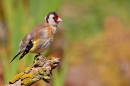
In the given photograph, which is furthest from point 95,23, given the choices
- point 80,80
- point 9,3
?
point 9,3

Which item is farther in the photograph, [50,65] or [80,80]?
[80,80]

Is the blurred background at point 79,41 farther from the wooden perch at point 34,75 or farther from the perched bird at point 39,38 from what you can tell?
the wooden perch at point 34,75

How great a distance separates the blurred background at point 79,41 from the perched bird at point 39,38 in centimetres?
10

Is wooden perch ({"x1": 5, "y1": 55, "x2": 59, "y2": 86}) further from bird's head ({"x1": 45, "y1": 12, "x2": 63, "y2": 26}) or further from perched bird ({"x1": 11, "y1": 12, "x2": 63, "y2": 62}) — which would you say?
bird's head ({"x1": 45, "y1": 12, "x2": 63, "y2": 26})

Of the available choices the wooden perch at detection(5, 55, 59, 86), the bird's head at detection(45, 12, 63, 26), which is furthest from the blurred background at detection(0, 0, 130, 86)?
the wooden perch at detection(5, 55, 59, 86)

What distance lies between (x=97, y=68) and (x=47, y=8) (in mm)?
2844

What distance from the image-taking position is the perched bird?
3221 millimetres

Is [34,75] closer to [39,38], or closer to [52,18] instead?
[39,38]

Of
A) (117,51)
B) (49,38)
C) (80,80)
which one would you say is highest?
(49,38)

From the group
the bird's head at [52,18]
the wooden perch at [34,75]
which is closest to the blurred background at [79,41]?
the bird's head at [52,18]

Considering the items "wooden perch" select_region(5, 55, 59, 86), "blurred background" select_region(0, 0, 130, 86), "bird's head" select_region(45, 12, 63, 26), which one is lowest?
"blurred background" select_region(0, 0, 130, 86)

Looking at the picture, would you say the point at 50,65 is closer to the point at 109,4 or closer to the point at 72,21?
the point at 72,21

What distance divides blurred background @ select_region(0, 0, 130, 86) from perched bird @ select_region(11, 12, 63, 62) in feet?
0.33

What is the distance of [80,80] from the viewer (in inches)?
268
